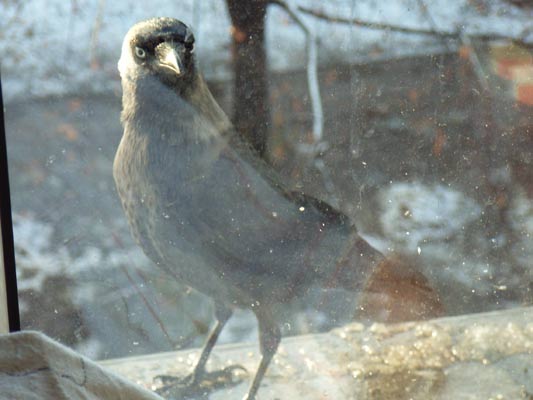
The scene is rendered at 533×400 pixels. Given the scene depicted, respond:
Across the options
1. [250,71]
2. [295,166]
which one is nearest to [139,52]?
[250,71]

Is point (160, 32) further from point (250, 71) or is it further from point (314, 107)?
point (314, 107)

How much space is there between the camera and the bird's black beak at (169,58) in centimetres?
116

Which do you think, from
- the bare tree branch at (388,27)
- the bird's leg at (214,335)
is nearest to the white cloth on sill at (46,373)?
the bird's leg at (214,335)

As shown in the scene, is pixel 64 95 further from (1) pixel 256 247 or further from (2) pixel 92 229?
(1) pixel 256 247

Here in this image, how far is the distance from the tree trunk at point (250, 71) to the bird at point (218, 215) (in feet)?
0.07

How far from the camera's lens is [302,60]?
3.89 ft

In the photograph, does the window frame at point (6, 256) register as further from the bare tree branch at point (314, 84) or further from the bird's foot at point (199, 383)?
the bare tree branch at point (314, 84)

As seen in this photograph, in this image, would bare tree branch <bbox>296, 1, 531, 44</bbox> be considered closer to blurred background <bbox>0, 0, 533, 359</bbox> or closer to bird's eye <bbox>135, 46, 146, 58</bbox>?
blurred background <bbox>0, 0, 533, 359</bbox>

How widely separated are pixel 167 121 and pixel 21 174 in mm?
218

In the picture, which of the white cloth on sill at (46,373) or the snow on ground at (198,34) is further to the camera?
the snow on ground at (198,34)

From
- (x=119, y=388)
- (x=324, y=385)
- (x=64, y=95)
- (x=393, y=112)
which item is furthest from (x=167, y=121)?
(x=119, y=388)

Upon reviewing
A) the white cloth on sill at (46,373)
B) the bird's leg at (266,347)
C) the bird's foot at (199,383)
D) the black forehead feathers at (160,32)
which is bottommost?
the bird's foot at (199,383)

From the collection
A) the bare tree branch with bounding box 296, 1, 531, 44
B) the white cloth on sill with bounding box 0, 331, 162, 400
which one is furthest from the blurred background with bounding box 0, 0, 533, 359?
the white cloth on sill with bounding box 0, 331, 162, 400

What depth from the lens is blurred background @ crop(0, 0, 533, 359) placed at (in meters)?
1.18
